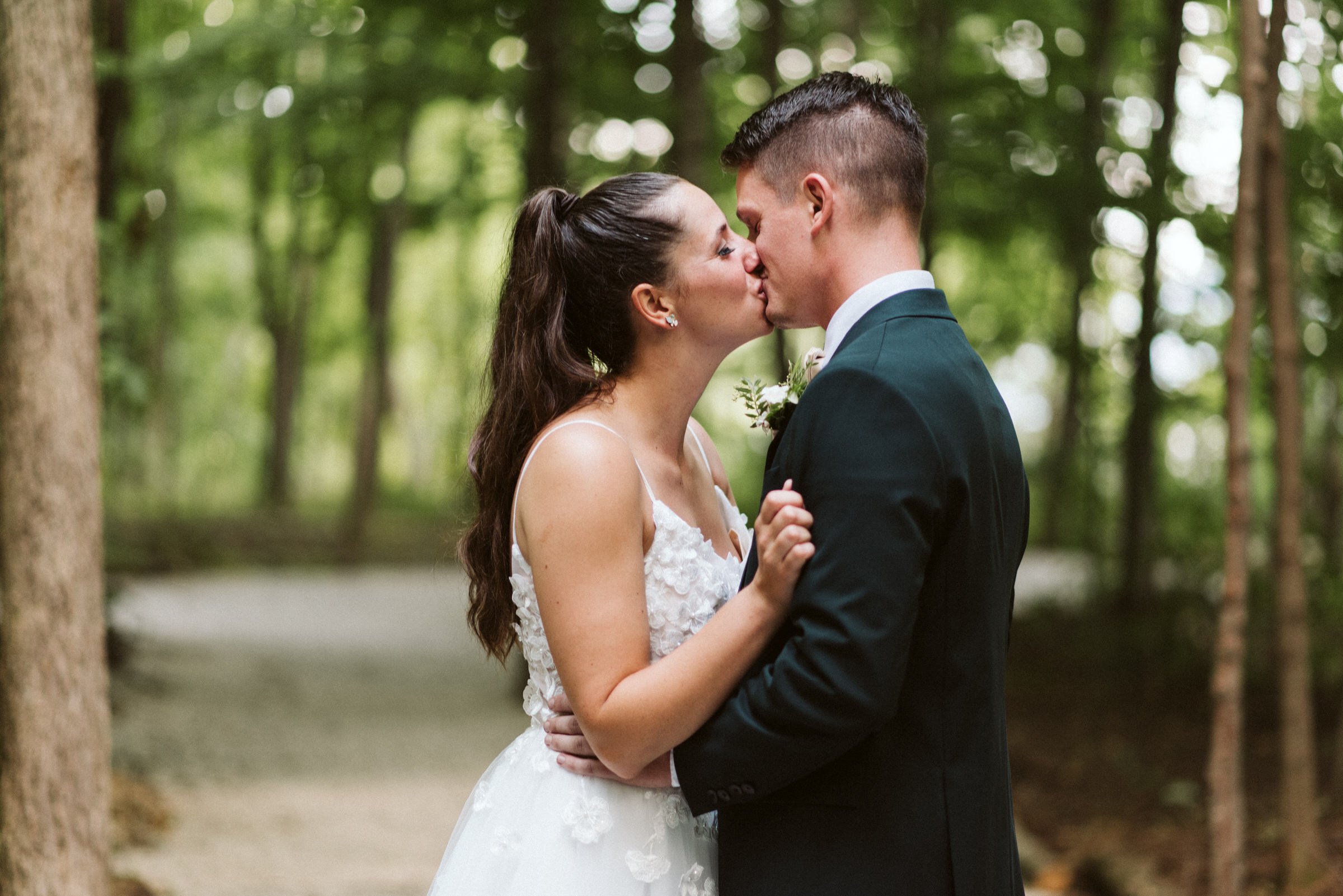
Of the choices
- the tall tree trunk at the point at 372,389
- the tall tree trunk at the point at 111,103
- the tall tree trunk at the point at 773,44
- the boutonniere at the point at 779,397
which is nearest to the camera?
the boutonniere at the point at 779,397

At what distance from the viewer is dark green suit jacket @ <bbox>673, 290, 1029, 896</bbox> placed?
6.22 feet

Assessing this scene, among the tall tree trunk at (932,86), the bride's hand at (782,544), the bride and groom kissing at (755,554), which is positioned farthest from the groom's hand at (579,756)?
the tall tree trunk at (932,86)

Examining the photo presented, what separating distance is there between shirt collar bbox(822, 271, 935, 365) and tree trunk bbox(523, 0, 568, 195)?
7776mm

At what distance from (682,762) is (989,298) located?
1850cm

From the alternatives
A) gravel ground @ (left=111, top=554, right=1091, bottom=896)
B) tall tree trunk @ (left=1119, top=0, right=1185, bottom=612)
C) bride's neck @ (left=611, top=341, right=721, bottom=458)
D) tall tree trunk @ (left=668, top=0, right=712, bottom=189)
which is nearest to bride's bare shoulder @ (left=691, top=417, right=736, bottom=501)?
bride's neck @ (left=611, top=341, right=721, bottom=458)

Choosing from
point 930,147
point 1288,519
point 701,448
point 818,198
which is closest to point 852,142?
point 818,198

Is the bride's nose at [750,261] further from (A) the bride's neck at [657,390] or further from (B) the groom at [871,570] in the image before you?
(A) the bride's neck at [657,390]

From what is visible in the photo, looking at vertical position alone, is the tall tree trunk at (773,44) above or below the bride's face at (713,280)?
above

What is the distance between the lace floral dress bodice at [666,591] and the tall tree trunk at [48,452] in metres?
2.49

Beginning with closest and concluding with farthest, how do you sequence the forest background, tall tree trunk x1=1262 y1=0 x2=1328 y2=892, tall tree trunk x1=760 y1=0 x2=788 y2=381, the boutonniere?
1. the boutonniere
2. tall tree trunk x1=1262 y1=0 x2=1328 y2=892
3. the forest background
4. tall tree trunk x1=760 y1=0 x2=788 y2=381

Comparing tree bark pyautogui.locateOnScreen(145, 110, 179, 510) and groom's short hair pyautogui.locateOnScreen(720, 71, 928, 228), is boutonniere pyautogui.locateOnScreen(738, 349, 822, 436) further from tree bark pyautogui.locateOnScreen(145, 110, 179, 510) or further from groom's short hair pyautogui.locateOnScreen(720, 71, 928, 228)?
tree bark pyautogui.locateOnScreen(145, 110, 179, 510)

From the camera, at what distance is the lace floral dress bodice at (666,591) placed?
240 cm

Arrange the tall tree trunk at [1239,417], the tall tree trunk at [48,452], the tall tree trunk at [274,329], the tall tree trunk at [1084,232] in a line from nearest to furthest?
the tall tree trunk at [48,452], the tall tree trunk at [1239,417], the tall tree trunk at [1084,232], the tall tree trunk at [274,329]

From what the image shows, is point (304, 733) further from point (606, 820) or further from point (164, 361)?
point (164, 361)
